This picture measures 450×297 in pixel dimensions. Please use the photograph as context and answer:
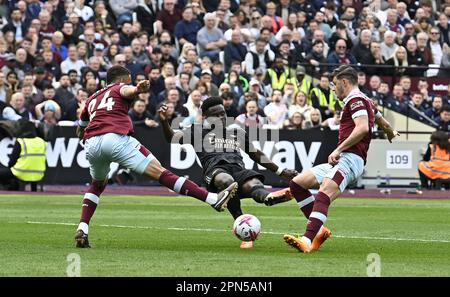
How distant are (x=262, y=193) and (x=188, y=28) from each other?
61.0 feet

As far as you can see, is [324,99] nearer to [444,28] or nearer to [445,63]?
[445,63]

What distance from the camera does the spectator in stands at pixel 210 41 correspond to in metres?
32.7

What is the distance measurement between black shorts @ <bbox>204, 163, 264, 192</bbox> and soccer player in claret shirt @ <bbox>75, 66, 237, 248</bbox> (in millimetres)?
644

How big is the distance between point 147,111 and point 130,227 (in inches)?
480

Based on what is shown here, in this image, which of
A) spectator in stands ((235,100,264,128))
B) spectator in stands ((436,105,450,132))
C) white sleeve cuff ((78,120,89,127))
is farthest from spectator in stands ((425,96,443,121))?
white sleeve cuff ((78,120,89,127))

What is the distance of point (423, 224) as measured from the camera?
1969cm

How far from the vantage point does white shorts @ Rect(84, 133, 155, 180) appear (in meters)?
14.5

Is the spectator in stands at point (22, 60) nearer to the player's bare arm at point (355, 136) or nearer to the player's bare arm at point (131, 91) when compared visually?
the player's bare arm at point (131, 91)

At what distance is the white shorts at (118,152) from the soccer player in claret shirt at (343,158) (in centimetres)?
205

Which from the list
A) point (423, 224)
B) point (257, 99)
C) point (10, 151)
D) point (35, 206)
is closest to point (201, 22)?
point (257, 99)

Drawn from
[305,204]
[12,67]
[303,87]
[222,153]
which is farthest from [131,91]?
[303,87]

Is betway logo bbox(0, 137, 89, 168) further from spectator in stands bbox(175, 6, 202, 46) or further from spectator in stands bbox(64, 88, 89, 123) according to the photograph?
spectator in stands bbox(175, 6, 202, 46)

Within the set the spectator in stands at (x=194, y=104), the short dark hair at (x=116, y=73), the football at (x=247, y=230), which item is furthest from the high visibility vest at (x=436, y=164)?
the short dark hair at (x=116, y=73)
